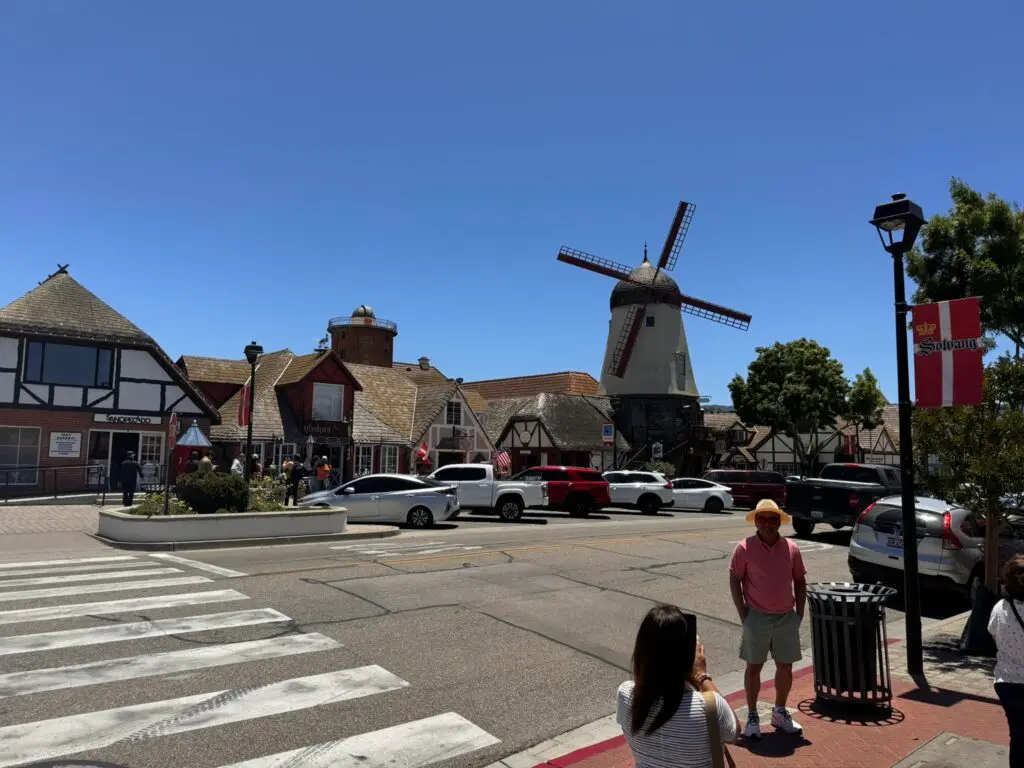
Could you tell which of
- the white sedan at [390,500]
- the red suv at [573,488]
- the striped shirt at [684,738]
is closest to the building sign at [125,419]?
the white sedan at [390,500]

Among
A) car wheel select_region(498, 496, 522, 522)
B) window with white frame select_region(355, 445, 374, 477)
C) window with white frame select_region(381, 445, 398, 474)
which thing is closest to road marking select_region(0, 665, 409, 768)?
car wheel select_region(498, 496, 522, 522)

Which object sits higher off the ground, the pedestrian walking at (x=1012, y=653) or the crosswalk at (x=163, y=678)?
the pedestrian walking at (x=1012, y=653)

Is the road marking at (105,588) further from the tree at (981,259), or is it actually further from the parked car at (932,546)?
the tree at (981,259)

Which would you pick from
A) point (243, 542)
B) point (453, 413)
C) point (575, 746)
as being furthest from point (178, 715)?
point (453, 413)

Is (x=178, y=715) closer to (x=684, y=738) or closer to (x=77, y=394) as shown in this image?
(x=684, y=738)

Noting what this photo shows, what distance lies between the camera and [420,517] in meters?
20.1

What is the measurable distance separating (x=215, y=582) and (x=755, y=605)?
27.2 ft

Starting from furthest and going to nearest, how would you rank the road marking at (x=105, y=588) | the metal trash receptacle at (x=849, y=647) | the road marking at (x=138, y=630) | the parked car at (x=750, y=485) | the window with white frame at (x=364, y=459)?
1. the window with white frame at (x=364, y=459)
2. the parked car at (x=750, y=485)
3. the road marking at (x=105, y=588)
4. the road marking at (x=138, y=630)
5. the metal trash receptacle at (x=849, y=647)

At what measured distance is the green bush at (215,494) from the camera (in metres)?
16.6

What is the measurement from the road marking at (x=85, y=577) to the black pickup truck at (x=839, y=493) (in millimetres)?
14528

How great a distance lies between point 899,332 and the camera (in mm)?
7695

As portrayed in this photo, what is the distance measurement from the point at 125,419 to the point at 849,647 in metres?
27.3

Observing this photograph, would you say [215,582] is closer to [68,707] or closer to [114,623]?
[114,623]

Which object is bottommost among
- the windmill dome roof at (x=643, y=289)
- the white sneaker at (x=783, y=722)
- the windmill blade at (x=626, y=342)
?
the white sneaker at (x=783, y=722)
